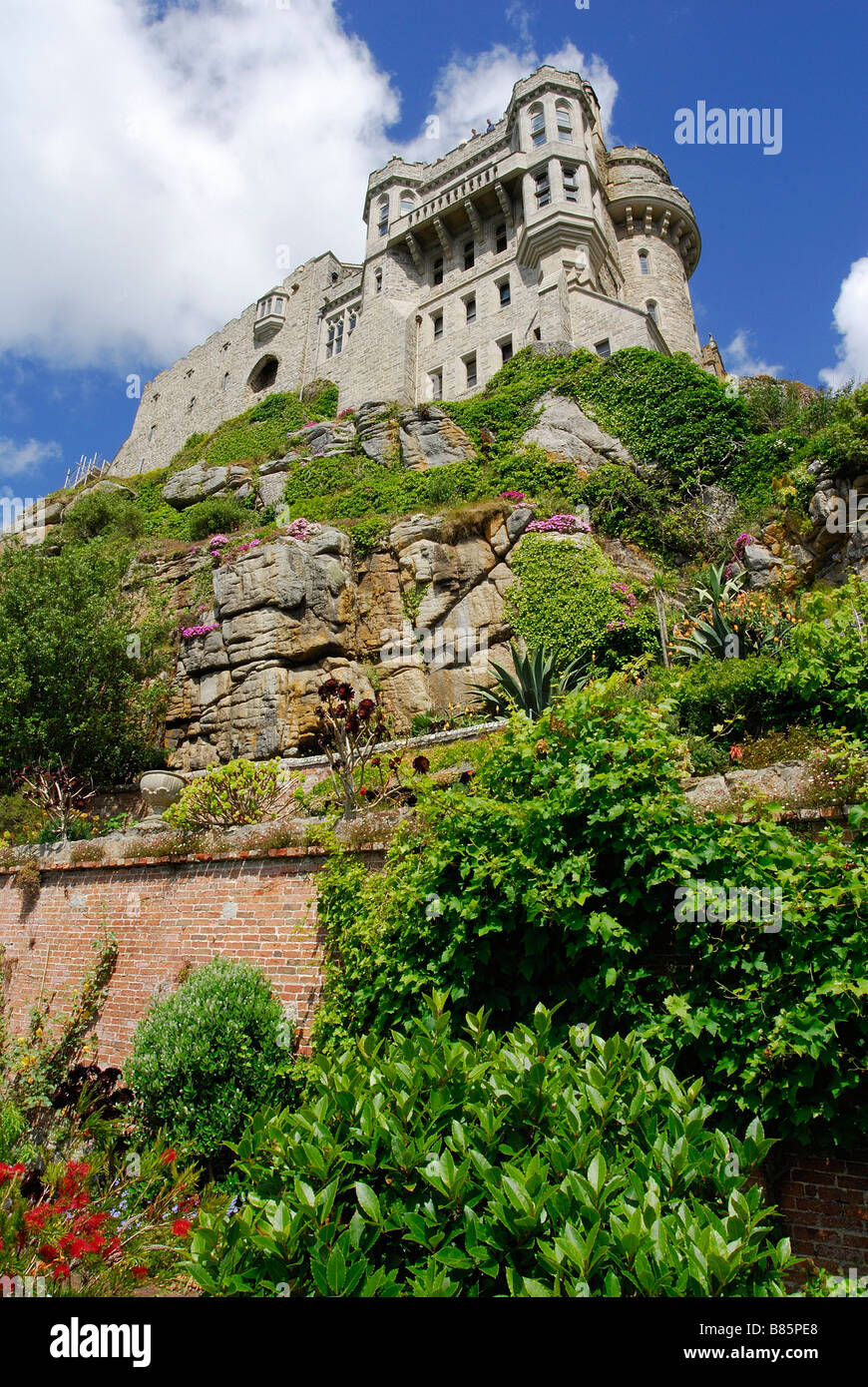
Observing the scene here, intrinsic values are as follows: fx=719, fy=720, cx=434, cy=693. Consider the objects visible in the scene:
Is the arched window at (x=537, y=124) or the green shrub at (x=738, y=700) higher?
the arched window at (x=537, y=124)

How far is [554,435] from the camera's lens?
70.9 feet

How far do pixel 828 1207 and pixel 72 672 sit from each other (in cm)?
1625

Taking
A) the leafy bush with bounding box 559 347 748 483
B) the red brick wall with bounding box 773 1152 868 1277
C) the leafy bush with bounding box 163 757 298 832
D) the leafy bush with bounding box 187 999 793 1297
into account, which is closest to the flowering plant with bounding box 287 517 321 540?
the leafy bush with bounding box 559 347 748 483

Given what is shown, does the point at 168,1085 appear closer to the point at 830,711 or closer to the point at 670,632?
the point at 830,711

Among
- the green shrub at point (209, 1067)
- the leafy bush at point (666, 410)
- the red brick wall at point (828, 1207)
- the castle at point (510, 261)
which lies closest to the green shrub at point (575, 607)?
the leafy bush at point (666, 410)

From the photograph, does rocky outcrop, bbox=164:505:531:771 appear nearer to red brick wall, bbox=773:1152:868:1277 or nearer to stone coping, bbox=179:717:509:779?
stone coping, bbox=179:717:509:779

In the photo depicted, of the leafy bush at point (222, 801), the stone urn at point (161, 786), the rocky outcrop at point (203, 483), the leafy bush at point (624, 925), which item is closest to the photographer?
the leafy bush at point (624, 925)

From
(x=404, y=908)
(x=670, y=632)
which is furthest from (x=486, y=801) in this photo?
(x=670, y=632)

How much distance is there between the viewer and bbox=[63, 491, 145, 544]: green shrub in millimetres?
28328

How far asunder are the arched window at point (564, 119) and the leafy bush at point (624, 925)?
107ft

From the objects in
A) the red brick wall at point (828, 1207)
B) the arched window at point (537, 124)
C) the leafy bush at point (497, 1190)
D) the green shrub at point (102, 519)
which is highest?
the arched window at point (537, 124)

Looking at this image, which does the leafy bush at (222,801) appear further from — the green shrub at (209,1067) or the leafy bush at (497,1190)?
the leafy bush at (497,1190)

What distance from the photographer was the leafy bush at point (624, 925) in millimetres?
4008
